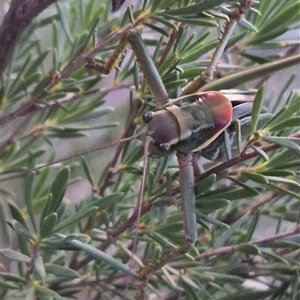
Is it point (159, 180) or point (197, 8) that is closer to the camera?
point (197, 8)

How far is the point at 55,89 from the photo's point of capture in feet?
1.25

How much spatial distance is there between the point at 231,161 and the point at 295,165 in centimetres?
4

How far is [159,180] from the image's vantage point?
381 millimetres

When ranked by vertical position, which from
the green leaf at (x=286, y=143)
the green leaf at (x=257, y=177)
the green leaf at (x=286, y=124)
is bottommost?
the green leaf at (x=257, y=177)

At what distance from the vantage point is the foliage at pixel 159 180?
0.98 feet

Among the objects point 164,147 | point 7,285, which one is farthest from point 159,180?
point 7,285

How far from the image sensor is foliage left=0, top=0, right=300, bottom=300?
298 millimetres

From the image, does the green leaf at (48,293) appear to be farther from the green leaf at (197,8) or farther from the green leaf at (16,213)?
the green leaf at (197,8)

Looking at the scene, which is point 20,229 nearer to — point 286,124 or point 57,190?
point 57,190

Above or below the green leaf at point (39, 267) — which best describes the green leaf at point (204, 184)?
above

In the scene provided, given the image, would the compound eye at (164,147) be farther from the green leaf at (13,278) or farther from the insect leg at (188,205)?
the green leaf at (13,278)

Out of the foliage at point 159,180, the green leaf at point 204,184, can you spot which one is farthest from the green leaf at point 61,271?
the green leaf at point 204,184

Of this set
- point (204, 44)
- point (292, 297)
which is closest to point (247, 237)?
point (292, 297)

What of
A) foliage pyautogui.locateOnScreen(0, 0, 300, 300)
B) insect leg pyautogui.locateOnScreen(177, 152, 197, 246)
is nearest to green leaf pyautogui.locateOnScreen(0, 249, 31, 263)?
foliage pyautogui.locateOnScreen(0, 0, 300, 300)
